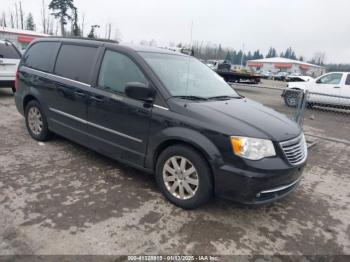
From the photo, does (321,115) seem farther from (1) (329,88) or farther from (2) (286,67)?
(2) (286,67)

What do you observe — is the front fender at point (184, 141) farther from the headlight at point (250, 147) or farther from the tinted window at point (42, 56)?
Result: the tinted window at point (42, 56)

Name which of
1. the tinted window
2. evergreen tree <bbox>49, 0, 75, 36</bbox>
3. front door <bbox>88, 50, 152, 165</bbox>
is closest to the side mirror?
front door <bbox>88, 50, 152, 165</bbox>

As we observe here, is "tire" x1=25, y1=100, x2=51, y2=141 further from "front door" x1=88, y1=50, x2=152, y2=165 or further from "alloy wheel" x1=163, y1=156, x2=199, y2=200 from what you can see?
"alloy wheel" x1=163, y1=156, x2=199, y2=200

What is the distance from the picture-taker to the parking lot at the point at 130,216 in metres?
2.73

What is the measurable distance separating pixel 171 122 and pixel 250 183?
1064 millimetres

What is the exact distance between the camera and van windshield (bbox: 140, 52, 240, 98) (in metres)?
3.66

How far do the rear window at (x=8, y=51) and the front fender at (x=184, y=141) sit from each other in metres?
7.43

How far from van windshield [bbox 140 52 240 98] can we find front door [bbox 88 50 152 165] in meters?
0.27

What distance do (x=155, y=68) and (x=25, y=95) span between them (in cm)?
285

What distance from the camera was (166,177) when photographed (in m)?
3.49

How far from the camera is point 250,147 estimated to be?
9.77 ft

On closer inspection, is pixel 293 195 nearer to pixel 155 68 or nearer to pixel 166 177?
pixel 166 177

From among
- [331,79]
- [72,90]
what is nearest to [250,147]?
[72,90]

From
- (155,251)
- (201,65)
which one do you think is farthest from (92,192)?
(201,65)
